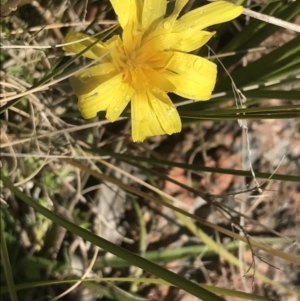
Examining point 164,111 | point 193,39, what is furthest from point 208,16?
point 164,111

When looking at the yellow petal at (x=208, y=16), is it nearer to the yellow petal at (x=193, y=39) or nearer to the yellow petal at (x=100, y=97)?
the yellow petal at (x=193, y=39)

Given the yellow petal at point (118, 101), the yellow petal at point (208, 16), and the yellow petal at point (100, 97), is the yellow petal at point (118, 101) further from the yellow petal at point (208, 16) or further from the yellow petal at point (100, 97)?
the yellow petal at point (208, 16)

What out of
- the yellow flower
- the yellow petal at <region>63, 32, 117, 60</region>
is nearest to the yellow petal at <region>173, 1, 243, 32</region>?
the yellow flower

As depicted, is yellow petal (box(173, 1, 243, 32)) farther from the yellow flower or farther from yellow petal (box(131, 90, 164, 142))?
yellow petal (box(131, 90, 164, 142))

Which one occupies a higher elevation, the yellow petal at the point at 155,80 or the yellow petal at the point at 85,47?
the yellow petal at the point at 85,47

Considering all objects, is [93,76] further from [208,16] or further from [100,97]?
[208,16]

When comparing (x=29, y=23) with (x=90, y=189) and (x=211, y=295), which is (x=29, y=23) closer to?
(x=90, y=189)

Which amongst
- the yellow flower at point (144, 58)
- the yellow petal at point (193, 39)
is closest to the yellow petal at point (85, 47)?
the yellow flower at point (144, 58)

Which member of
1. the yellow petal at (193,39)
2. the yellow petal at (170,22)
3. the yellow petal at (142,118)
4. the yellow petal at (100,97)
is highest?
the yellow petal at (170,22)
